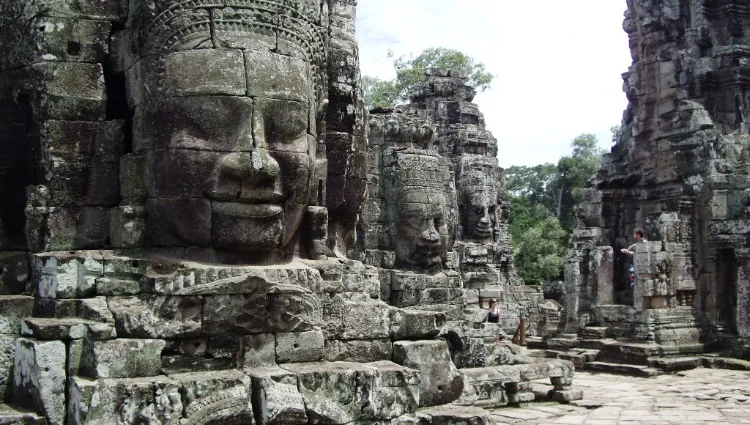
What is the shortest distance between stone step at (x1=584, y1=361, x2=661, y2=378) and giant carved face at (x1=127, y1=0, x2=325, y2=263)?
12.8 metres

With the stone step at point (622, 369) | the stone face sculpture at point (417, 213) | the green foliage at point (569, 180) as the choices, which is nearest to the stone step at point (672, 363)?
the stone step at point (622, 369)

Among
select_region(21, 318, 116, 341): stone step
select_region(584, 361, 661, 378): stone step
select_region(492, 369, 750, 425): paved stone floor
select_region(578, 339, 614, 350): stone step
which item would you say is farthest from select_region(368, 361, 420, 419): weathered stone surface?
select_region(578, 339, 614, 350): stone step

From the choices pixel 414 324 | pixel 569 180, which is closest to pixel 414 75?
pixel 569 180

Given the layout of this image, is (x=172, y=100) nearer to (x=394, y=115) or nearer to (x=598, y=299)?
(x=394, y=115)

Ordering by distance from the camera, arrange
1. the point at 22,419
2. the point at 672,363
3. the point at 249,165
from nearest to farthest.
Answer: the point at 22,419 → the point at 249,165 → the point at 672,363

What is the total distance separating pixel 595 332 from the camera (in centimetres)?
1841

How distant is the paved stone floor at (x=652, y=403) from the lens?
Result: 438 inches

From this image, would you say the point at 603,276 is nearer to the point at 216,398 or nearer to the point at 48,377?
the point at 216,398

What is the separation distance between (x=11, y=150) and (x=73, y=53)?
761 mm

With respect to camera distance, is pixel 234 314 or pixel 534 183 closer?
pixel 234 314

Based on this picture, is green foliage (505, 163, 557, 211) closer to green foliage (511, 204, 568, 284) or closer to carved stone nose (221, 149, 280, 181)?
green foliage (511, 204, 568, 284)

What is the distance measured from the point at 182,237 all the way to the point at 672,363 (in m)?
13.8

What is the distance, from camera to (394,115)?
532 inches

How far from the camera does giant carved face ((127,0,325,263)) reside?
4.76 meters
